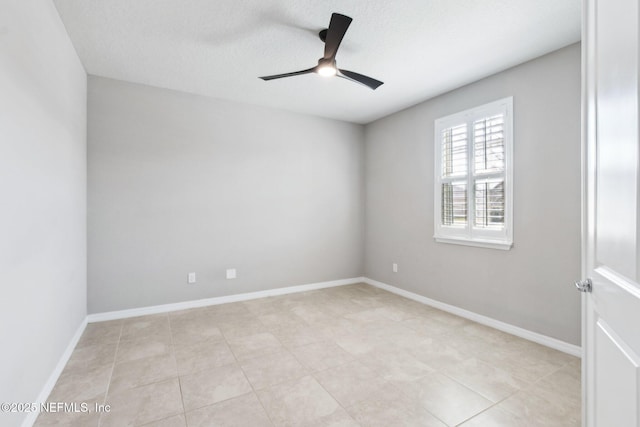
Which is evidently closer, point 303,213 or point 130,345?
point 130,345

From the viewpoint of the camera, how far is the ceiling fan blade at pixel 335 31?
189 cm

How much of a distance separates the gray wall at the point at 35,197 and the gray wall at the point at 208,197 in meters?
0.57

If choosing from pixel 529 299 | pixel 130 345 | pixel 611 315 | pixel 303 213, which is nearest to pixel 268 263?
pixel 303 213

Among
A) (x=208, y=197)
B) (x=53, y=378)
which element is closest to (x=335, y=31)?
(x=208, y=197)

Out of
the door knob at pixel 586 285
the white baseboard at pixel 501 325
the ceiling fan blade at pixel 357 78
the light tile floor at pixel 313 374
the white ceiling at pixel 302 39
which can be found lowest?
the light tile floor at pixel 313 374

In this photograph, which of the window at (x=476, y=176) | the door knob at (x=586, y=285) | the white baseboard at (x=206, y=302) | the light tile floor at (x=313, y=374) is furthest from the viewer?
the white baseboard at (x=206, y=302)

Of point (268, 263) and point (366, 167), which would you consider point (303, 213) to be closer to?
point (268, 263)

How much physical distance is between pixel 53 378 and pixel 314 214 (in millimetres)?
3271

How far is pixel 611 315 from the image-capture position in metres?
0.96

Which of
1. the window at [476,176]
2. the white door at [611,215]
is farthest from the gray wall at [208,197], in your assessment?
the white door at [611,215]

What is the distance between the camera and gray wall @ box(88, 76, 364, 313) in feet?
10.7

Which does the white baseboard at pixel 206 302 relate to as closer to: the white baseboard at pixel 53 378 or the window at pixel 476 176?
the white baseboard at pixel 53 378

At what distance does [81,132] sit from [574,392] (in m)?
4.60

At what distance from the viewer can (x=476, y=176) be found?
10.6ft
